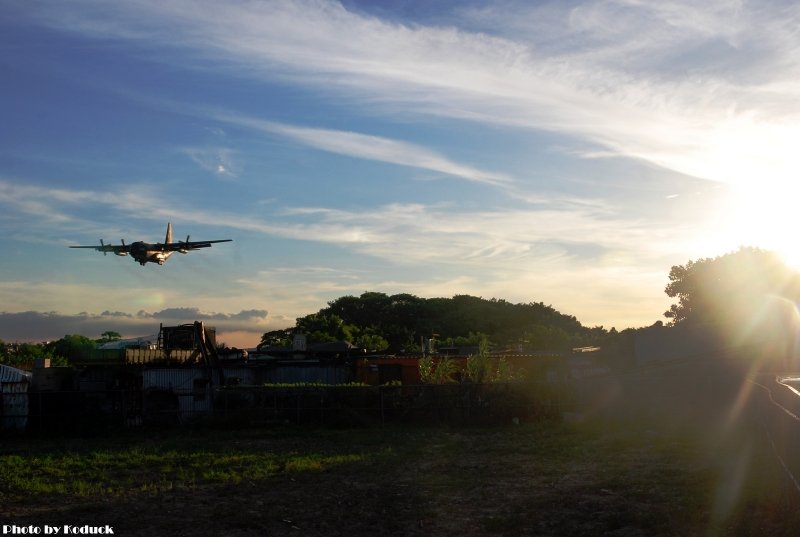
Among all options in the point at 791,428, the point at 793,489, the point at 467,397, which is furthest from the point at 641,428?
the point at 791,428

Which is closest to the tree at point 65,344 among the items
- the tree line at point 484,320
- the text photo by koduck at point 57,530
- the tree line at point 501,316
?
the tree line at point 484,320

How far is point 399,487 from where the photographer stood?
14.0 metres

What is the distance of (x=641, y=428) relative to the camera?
22281 millimetres

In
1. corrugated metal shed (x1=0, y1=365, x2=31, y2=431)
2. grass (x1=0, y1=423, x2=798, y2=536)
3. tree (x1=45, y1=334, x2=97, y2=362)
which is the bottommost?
grass (x1=0, y1=423, x2=798, y2=536)

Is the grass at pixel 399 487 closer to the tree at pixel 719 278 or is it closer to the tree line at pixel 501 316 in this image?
the tree line at pixel 501 316

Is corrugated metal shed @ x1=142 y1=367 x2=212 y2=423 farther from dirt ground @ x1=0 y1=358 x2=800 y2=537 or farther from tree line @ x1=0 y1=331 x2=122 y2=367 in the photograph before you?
tree line @ x1=0 y1=331 x2=122 y2=367

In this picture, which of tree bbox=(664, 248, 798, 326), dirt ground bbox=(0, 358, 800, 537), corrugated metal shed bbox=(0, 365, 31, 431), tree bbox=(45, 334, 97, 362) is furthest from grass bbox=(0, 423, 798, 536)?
tree bbox=(664, 248, 798, 326)

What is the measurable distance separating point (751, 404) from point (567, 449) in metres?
8.99

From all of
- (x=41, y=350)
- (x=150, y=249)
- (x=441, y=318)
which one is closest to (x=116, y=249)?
(x=150, y=249)

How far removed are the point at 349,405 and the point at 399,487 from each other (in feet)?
42.5

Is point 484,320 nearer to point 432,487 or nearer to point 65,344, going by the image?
point 65,344

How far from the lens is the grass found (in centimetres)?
1066

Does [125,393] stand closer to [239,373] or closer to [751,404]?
[239,373]

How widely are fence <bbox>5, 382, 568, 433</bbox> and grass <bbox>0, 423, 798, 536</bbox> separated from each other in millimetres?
4451
